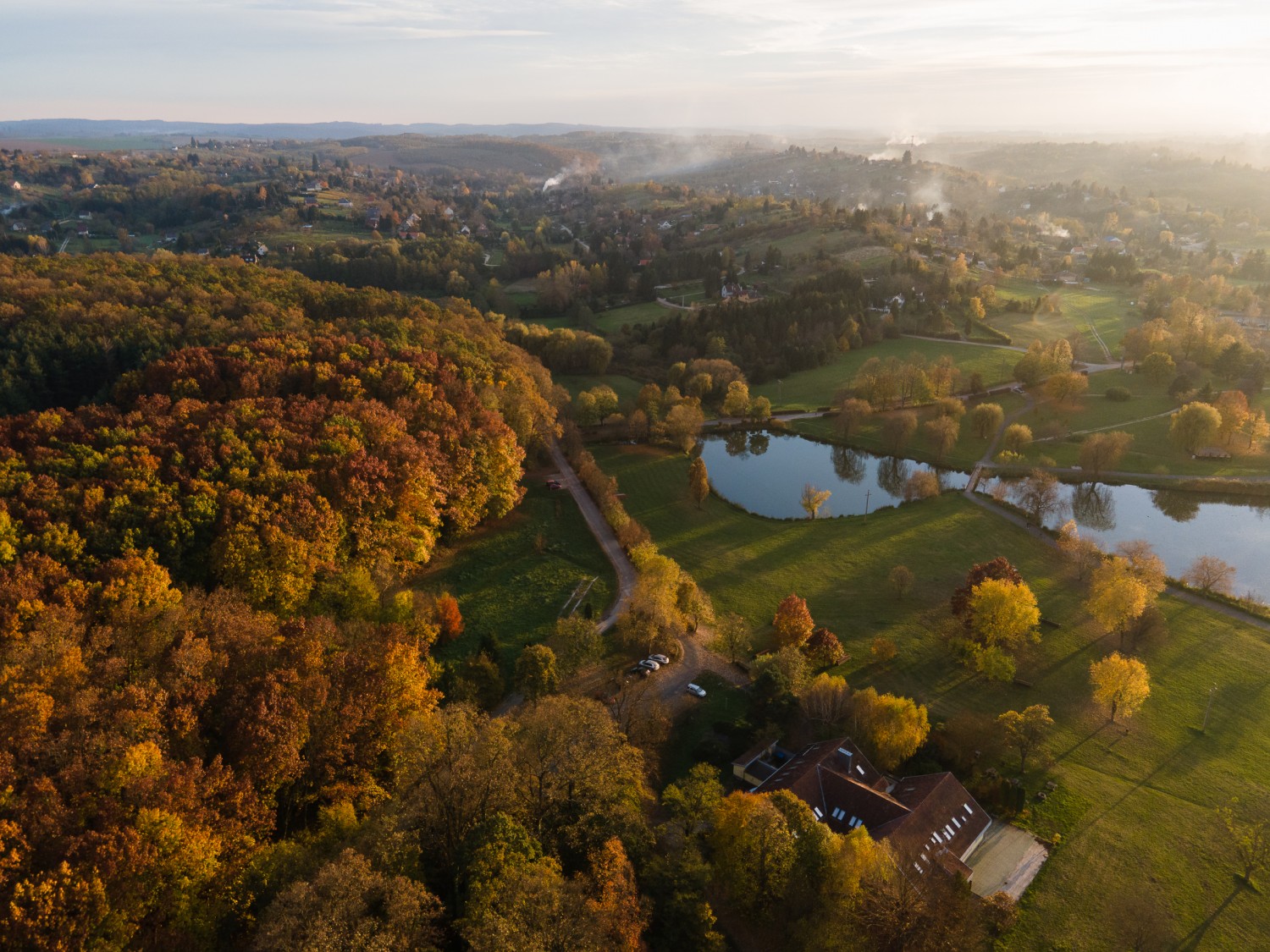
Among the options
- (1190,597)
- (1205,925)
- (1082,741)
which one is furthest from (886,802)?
(1190,597)

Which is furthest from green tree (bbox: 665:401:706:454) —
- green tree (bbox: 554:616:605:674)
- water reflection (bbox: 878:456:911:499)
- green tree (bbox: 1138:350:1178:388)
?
green tree (bbox: 1138:350:1178:388)

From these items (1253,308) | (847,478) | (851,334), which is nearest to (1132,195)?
(1253,308)

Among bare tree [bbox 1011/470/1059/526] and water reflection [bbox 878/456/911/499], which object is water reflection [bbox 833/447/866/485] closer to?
water reflection [bbox 878/456/911/499]

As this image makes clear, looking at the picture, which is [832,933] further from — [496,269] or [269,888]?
[496,269]

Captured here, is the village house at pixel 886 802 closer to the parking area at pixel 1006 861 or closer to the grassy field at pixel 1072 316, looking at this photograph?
the parking area at pixel 1006 861

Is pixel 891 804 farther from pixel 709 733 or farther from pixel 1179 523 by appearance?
pixel 1179 523

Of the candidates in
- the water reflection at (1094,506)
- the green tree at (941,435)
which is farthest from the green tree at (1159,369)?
the green tree at (941,435)
